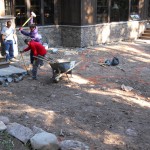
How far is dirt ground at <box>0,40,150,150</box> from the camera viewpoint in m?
7.00

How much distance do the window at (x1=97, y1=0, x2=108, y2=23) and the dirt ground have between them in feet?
14.7

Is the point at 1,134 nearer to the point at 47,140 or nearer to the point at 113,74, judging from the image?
the point at 47,140

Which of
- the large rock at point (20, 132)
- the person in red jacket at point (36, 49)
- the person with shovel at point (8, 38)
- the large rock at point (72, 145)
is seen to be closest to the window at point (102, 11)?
the person with shovel at point (8, 38)

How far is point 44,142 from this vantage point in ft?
19.9

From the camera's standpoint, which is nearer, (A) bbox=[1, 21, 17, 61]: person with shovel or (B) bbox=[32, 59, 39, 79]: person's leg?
(B) bbox=[32, 59, 39, 79]: person's leg

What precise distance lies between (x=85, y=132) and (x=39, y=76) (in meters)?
4.67

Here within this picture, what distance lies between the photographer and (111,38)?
18500 mm

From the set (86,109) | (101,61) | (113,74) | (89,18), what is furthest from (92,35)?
(86,109)

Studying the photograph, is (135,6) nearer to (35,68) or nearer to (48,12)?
(48,12)

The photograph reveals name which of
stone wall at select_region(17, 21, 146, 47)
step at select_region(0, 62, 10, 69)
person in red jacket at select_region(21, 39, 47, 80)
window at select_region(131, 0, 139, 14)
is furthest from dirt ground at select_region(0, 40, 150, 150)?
window at select_region(131, 0, 139, 14)

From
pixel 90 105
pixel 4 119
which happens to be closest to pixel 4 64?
pixel 90 105

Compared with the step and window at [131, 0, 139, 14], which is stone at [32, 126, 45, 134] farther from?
window at [131, 0, 139, 14]

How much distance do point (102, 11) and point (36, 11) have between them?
12.4 ft

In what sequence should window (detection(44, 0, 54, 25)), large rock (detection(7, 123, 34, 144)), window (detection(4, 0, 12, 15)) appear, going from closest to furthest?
large rock (detection(7, 123, 34, 144)) < window (detection(4, 0, 12, 15)) < window (detection(44, 0, 54, 25))
